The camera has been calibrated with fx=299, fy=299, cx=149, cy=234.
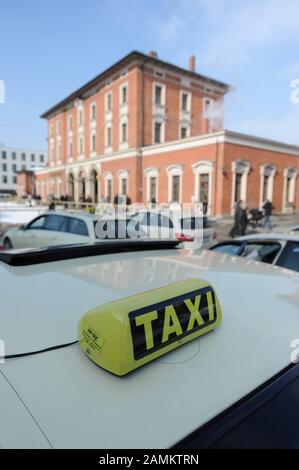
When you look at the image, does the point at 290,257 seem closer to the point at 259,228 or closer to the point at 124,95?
the point at 259,228

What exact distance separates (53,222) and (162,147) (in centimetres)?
1899

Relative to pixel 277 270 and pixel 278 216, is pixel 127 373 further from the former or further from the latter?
pixel 278 216

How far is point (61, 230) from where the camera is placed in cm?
714

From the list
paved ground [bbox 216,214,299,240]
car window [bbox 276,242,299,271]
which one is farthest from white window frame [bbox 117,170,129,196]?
car window [bbox 276,242,299,271]

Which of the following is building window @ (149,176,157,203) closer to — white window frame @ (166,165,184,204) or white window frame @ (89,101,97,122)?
white window frame @ (166,165,184,204)

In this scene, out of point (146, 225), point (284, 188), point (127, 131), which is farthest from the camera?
point (127, 131)

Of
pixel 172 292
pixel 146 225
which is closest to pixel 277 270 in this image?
pixel 172 292

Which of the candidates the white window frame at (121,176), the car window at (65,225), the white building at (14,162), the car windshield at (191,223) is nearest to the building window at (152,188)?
the white window frame at (121,176)

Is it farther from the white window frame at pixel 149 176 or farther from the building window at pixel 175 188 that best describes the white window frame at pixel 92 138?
the building window at pixel 175 188

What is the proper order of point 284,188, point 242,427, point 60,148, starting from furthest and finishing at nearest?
1. point 60,148
2. point 284,188
3. point 242,427

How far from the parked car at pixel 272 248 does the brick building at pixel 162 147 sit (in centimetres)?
1750

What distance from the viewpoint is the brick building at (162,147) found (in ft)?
71.1

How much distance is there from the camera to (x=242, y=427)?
2.46 feet

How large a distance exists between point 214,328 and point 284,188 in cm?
2662
